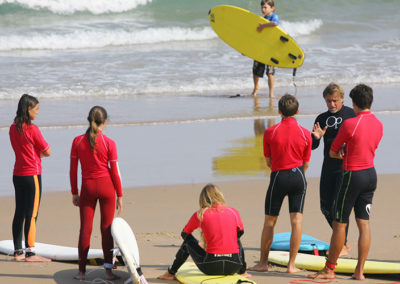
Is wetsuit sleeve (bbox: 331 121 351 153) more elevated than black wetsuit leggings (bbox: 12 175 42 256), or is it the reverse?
wetsuit sleeve (bbox: 331 121 351 153)

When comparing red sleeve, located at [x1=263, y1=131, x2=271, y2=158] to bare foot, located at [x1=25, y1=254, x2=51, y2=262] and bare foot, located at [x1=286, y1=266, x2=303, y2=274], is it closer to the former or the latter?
bare foot, located at [x1=286, y1=266, x2=303, y2=274]

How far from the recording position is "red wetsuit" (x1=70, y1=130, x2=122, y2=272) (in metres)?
4.80

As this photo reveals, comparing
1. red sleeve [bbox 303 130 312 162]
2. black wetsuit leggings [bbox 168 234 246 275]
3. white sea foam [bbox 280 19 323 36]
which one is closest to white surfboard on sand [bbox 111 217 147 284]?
black wetsuit leggings [bbox 168 234 246 275]

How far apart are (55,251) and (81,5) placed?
22.9 meters

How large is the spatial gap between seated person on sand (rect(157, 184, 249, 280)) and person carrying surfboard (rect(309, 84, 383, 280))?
64 centimetres

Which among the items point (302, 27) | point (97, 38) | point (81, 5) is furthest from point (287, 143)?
point (81, 5)

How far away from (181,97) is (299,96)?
243 cm

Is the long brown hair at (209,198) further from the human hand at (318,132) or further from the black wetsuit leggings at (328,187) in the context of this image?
the black wetsuit leggings at (328,187)

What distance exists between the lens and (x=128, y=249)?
15.1ft

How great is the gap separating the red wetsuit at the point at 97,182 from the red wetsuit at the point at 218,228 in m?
0.62

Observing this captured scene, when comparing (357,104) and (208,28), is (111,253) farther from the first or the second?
(208,28)

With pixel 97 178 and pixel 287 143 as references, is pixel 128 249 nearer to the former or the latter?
pixel 97 178

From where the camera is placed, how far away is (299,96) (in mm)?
14062

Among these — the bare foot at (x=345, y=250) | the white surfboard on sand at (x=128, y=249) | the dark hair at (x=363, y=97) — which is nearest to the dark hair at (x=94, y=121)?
the white surfboard on sand at (x=128, y=249)
